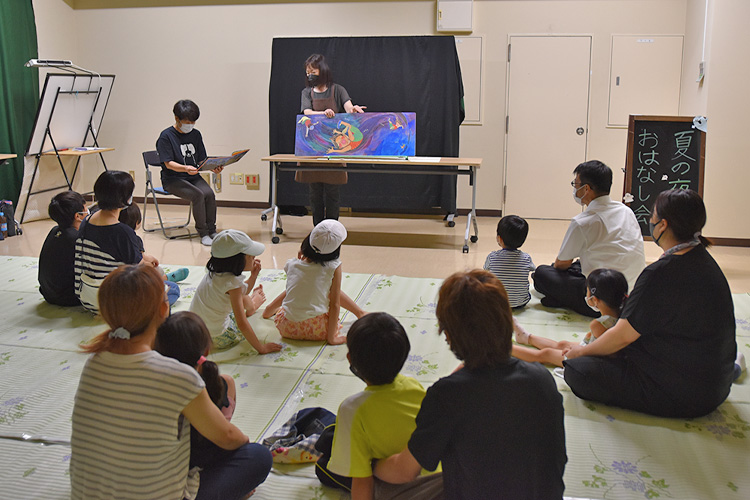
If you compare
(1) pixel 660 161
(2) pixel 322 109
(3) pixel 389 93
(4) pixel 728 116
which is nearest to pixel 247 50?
(3) pixel 389 93

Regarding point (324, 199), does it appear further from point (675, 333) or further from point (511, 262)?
point (675, 333)

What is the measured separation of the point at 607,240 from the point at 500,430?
2131 millimetres

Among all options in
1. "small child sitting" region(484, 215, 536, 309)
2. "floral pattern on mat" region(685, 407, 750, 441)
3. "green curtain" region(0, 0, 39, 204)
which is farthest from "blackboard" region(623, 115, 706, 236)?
"green curtain" region(0, 0, 39, 204)

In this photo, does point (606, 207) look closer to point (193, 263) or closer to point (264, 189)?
point (193, 263)

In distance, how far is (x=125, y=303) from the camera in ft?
5.02

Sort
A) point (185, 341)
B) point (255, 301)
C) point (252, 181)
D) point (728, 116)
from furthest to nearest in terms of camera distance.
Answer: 1. point (252, 181)
2. point (728, 116)
3. point (255, 301)
4. point (185, 341)

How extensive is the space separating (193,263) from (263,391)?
2387mm

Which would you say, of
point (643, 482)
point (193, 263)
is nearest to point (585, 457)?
point (643, 482)

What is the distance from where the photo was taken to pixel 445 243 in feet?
18.5

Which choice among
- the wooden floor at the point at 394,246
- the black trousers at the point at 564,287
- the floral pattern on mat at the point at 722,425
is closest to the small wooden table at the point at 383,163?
the wooden floor at the point at 394,246

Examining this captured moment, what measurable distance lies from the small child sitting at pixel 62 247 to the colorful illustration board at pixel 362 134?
2.51 metres

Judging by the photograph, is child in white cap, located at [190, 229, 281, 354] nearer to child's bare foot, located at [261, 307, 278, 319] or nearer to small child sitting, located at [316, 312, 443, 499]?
child's bare foot, located at [261, 307, 278, 319]

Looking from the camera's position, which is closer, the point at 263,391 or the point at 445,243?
the point at 263,391

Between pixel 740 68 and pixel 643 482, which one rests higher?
pixel 740 68
